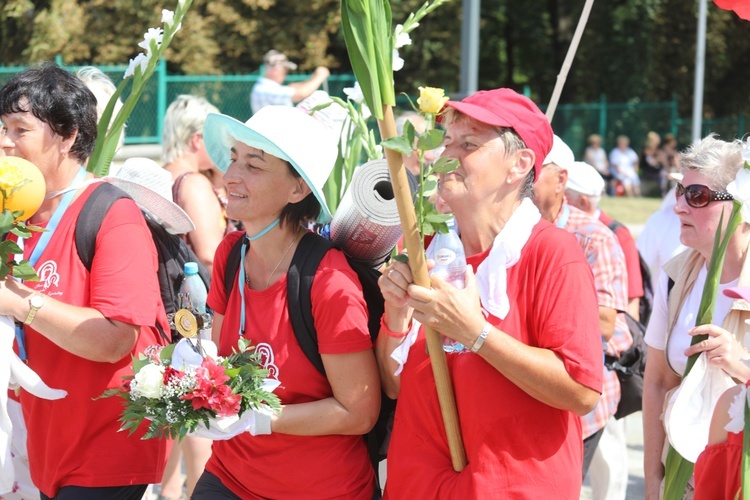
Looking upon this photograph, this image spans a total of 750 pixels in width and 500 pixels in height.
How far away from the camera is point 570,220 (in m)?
4.68

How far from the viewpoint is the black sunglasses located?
324 centimetres

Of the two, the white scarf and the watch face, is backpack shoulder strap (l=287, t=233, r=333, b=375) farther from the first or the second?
the watch face

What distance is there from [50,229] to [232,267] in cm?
56

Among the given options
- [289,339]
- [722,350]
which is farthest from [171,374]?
[722,350]

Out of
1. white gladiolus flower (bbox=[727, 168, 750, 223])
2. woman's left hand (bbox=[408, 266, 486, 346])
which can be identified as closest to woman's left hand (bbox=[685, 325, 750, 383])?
white gladiolus flower (bbox=[727, 168, 750, 223])

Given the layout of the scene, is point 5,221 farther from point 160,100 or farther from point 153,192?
point 160,100

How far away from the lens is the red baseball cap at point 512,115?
8.43ft

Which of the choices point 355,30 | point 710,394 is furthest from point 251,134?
point 710,394

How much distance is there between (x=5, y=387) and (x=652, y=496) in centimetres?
213

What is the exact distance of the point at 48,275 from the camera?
3.07 m

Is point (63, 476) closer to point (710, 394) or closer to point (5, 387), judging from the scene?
point (5, 387)

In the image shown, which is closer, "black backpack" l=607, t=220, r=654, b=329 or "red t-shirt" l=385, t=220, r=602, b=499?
"red t-shirt" l=385, t=220, r=602, b=499

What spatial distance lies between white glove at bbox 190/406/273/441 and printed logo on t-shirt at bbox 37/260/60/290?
70 centimetres

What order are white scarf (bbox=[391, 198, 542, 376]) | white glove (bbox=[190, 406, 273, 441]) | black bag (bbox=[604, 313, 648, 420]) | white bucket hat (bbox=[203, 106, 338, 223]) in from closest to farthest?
white scarf (bbox=[391, 198, 542, 376]), white glove (bbox=[190, 406, 273, 441]), white bucket hat (bbox=[203, 106, 338, 223]), black bag (bbox=[604, 313, 648, 420])
